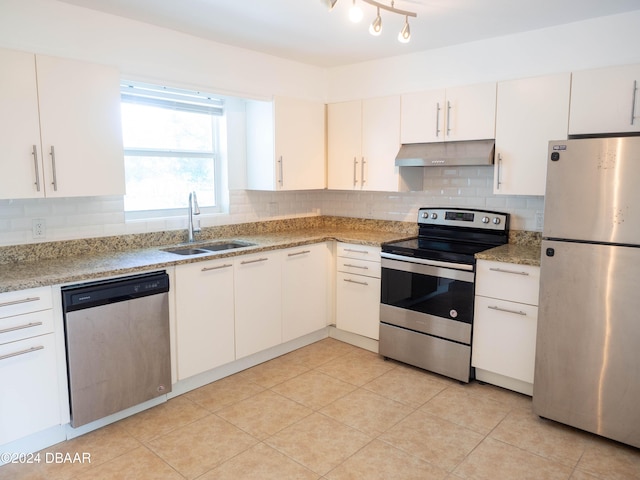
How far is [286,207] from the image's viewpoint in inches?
176

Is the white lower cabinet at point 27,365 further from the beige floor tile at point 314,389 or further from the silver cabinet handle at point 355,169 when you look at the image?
the silver cabinet handle at point 355,169

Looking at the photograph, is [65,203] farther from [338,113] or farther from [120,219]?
[338,113]

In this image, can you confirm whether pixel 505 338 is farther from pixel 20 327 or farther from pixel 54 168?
pixel 54 168

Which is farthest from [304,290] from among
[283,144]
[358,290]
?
[283,144]

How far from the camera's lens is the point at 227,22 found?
117 inches

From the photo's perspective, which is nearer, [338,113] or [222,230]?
[222,230]

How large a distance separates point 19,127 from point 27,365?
4.09 feet

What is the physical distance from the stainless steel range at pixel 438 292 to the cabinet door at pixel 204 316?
3.96 ft

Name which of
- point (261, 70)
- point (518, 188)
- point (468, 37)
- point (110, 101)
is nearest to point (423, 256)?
point (518, 188)

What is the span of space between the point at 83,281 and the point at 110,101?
1.11m

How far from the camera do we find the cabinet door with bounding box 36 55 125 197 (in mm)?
2561

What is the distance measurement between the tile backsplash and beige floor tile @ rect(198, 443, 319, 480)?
1.76 m

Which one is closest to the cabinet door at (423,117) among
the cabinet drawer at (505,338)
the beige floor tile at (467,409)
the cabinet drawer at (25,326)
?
the cabinet drawer at (505,338)

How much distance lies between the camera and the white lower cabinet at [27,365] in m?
2.26
